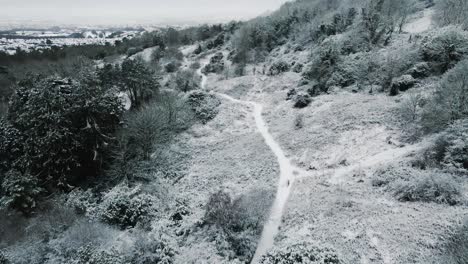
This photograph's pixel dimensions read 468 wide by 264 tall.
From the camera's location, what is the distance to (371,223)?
23.6 metres

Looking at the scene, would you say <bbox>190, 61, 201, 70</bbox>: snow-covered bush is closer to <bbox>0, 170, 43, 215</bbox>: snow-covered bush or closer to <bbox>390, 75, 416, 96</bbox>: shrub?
<bbox>390, 75, 416, 96</bbox>: shrub

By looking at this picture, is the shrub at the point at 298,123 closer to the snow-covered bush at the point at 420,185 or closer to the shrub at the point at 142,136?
the snow-covered bush at the point at 420,185

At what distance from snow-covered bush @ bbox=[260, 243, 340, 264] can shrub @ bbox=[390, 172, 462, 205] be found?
9510 mm

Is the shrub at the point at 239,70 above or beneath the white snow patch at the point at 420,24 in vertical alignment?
beneath

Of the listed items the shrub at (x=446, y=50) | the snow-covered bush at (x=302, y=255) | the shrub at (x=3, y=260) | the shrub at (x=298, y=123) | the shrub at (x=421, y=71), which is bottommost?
the shrub at (x=3, y=260)

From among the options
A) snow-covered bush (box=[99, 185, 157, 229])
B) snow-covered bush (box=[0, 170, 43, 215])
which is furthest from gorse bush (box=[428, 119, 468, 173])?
snow-covered bush (box=[0, 170, 43, 215])

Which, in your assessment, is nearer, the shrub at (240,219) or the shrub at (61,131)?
the shrub at (240,219)

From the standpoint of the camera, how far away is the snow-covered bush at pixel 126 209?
30391 millimetres

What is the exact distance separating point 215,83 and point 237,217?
167 feet

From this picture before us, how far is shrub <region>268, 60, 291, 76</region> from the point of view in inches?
2803

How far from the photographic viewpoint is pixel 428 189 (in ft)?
80.7

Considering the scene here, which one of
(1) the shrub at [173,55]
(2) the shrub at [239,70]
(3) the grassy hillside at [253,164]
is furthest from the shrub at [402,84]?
(1) the shrub at [173,55]

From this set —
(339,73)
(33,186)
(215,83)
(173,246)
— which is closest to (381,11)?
(339,73)

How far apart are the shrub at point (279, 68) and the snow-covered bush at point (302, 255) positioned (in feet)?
178
